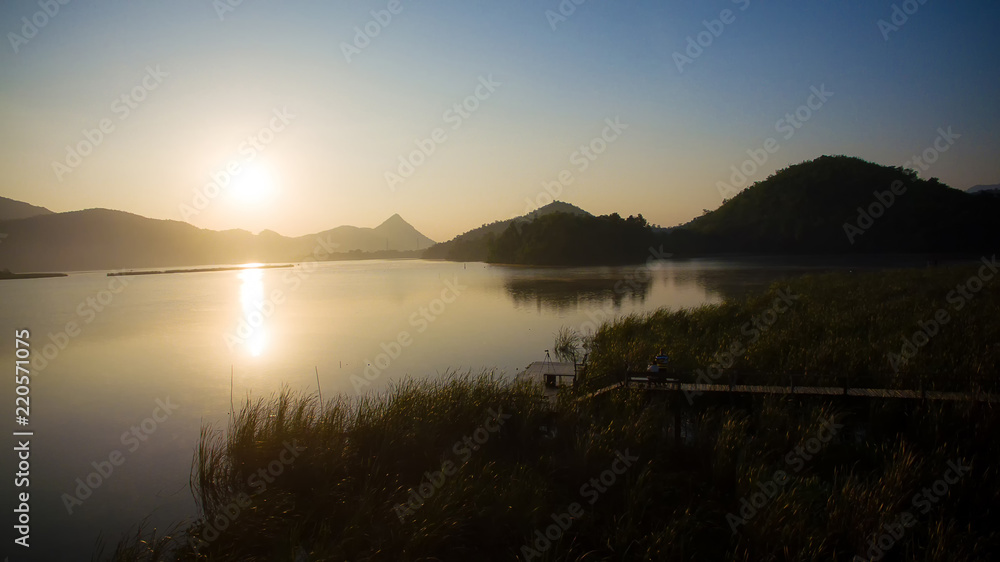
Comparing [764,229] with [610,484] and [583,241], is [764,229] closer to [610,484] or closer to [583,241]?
[583,241]

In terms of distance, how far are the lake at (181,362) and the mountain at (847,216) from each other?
354 ft

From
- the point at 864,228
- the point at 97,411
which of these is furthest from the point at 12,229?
the point at 864,228

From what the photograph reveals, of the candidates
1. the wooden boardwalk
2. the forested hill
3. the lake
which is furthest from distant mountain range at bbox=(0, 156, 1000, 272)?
the wooden boardwalk

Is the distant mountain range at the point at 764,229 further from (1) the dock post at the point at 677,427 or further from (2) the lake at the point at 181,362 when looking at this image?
(1) the dock post at the point at 677,427

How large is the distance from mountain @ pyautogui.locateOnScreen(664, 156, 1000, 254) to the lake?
108m

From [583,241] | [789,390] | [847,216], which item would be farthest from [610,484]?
[847,216]

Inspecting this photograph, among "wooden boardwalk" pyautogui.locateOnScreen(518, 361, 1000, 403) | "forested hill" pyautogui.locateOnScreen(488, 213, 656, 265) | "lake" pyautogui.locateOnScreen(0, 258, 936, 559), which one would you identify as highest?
"forested hill" pyautogui.locateOnScreen(488, 213, 656, 265)

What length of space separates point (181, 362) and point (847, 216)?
178 metres

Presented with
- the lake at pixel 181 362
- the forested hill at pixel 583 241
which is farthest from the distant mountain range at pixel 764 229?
the lake at pixel 181 362

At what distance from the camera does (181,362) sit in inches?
902

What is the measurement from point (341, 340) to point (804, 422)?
24044 mm

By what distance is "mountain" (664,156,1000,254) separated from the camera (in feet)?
379

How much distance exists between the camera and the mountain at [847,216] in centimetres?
11544

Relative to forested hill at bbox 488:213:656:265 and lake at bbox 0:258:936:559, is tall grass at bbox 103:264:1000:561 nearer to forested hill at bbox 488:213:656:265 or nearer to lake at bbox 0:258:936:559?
lake at bbox 0:258:936:559
